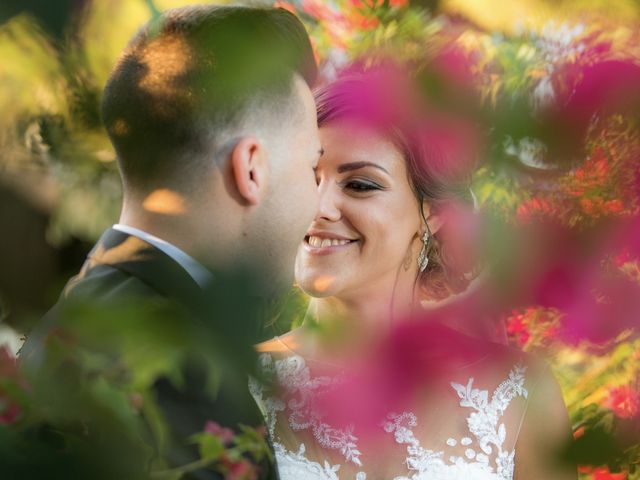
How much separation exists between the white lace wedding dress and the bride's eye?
435 mm

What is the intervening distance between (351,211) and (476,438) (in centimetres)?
66

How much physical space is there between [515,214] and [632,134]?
26cm

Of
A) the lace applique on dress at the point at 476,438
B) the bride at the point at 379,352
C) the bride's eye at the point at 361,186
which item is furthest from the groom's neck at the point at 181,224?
the lace applique on dress at the point at 476,438

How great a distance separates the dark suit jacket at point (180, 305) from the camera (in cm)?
55

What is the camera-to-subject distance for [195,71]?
726 millimetres

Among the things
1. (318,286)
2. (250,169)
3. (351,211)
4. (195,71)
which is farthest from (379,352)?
(195,71)

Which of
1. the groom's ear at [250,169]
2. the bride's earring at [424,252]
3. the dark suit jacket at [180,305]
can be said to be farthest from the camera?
the bride's earring at [424,252]

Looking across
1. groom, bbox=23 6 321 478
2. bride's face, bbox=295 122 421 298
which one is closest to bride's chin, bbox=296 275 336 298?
bride's face, bbox=295 122 421 298

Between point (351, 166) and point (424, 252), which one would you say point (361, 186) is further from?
point (424, 252)

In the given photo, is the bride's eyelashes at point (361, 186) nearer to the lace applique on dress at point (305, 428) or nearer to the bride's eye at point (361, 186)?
the bride's eye at point (361, 186)

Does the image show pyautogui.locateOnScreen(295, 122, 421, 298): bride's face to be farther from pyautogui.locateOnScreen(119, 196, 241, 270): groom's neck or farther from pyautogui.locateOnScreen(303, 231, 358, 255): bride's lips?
pyautogui.locateOnScreen(119, 196, 241, 270): groom's neck

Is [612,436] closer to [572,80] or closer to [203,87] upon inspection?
[203,87]

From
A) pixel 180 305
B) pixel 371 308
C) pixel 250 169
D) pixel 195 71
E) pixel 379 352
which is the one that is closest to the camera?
pixel 180 305

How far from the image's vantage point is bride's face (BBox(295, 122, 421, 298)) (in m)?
2.03
